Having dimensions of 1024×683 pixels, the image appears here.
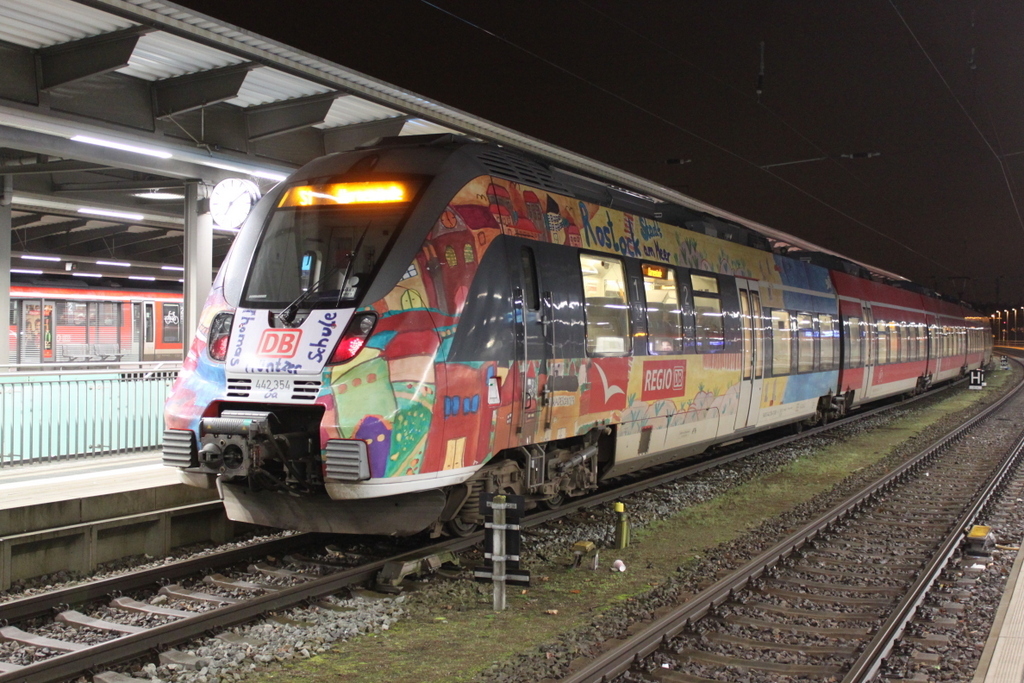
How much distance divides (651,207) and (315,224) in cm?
479

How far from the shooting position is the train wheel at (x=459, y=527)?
7.55 metres

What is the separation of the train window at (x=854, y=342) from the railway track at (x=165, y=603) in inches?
517

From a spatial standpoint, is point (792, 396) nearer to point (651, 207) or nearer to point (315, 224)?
point (651, 207)

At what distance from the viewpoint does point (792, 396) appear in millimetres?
14633

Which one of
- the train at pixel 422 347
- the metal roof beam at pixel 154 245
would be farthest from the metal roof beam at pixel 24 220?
the train at pixel 422 347

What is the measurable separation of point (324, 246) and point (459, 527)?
9.35 ft

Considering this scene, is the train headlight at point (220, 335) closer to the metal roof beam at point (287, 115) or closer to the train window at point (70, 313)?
the metal roof beam at point (287, 115)

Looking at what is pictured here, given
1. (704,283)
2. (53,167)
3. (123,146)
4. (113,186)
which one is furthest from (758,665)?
(113,186)

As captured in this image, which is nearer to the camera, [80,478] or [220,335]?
[220,335]

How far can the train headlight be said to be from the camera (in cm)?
680

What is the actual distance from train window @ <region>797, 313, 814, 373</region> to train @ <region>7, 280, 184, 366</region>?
48.9ft

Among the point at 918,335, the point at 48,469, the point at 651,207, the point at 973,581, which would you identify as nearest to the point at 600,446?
the point at 651,207

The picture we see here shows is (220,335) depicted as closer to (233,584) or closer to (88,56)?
(233,584)

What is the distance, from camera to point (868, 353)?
19.6 meters
